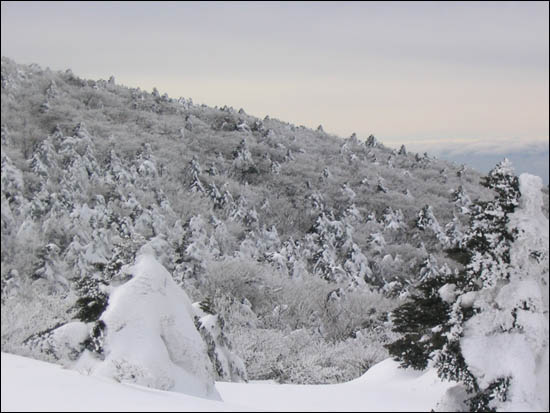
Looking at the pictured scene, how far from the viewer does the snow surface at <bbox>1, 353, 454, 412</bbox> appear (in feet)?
16.8

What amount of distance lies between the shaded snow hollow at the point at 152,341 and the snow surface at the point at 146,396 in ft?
2.75

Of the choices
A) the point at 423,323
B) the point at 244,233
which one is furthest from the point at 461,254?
the point at 244,233

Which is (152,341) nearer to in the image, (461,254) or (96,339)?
(96,339)

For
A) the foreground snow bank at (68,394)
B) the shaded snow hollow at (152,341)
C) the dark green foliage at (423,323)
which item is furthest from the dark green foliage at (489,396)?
the shaded snow hollow at (152,341)

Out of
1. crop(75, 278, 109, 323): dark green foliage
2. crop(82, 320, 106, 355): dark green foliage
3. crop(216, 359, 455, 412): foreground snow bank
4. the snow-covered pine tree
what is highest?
the snow-covered pine tree

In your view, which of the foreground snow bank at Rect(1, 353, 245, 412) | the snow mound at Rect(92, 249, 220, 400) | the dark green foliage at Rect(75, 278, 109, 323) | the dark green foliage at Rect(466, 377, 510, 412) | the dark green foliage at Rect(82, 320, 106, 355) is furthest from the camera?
the dark green foliage at Rect(75, 278, 109, 323)

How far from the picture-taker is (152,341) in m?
7.87

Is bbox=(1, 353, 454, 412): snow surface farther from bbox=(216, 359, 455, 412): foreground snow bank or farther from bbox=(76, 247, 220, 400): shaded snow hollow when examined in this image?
bbox=(76, 247, 220, 400): shaded snow hollow

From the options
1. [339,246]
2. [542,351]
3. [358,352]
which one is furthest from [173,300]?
[339,246]

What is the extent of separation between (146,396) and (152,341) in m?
2.12

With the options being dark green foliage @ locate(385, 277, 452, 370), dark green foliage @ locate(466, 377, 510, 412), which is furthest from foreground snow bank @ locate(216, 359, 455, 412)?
dark green foliage @ locate(466, 377, 510, 412)

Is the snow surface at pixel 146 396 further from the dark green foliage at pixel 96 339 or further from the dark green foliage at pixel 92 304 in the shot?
the dark green foliage at pixel 92 304

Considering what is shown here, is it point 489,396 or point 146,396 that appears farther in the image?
point 146,396

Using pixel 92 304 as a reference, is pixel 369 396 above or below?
below
